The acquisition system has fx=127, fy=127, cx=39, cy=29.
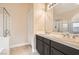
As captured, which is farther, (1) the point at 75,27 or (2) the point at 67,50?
(1) the point at 75,27

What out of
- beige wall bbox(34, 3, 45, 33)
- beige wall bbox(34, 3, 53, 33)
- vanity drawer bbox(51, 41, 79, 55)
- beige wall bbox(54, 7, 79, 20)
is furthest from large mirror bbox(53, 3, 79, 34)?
beige wall bbox(34, 3, 45, 33)

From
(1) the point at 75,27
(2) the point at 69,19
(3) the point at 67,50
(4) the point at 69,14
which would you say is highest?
(4) the point at 69,14

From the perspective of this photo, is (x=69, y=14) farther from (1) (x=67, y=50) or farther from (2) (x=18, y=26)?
(1) (x=67, y=50)

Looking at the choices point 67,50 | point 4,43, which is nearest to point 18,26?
point 4,43

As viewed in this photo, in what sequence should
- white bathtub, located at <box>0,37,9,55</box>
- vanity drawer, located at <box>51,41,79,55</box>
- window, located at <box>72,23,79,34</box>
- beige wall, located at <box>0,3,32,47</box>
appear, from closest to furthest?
1. vanity drawer, located at <box>51,41,79,55</box>
2. white bathtub, located at <box>0,37,9,55</box>
3. beige wall, located at <box>0,3,32,47</box>
4. window, located at <box>72,23,79,34</box>

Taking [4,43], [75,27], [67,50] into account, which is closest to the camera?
[67,50]

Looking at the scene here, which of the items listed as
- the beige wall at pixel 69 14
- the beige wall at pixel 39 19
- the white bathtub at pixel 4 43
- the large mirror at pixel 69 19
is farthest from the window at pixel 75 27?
the beige wall at pixel 39 19

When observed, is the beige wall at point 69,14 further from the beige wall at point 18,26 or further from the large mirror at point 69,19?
the beige wall at point 18,26

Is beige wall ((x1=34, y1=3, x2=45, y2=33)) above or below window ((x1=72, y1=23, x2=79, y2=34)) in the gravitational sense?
above

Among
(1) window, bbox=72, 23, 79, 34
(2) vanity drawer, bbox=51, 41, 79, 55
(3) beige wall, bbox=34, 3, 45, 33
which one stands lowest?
(2) vanity drawer, bbox=51, 41, 79, 55

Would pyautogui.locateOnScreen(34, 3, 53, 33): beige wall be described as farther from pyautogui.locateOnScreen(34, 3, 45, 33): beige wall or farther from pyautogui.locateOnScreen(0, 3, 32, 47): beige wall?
pyautogui.locateOnScreen(0, 3, 32, 47): beige wall

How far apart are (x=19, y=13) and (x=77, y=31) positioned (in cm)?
128
